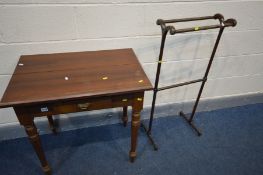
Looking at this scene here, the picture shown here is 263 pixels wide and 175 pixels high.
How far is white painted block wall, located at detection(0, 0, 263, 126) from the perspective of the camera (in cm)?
135

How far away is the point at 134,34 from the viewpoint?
1546 millimetres

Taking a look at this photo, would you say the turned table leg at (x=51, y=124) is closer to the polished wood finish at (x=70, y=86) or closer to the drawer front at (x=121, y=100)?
the polished wood finish at (x=70, y=86)

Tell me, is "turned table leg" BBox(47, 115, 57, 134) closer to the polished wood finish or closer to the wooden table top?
the polished wood finish

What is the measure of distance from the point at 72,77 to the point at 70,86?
3.4 inches

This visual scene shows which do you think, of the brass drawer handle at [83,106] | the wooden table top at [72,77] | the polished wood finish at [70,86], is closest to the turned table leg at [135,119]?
the polished wood finish at [70,86]

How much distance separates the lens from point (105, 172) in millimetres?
1616

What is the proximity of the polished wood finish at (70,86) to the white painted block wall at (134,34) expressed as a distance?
145 mm

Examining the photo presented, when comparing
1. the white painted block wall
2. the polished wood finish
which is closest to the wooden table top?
the polished wood finish

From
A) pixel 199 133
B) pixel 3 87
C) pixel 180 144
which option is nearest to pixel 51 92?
pixel 3 87

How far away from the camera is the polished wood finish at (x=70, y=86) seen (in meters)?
1.10

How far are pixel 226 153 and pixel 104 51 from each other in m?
1.24

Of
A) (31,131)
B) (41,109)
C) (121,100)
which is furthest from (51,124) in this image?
(121,100)

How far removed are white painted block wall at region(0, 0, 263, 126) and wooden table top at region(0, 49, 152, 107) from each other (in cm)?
11

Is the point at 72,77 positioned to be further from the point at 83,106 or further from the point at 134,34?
the point at 134,34
